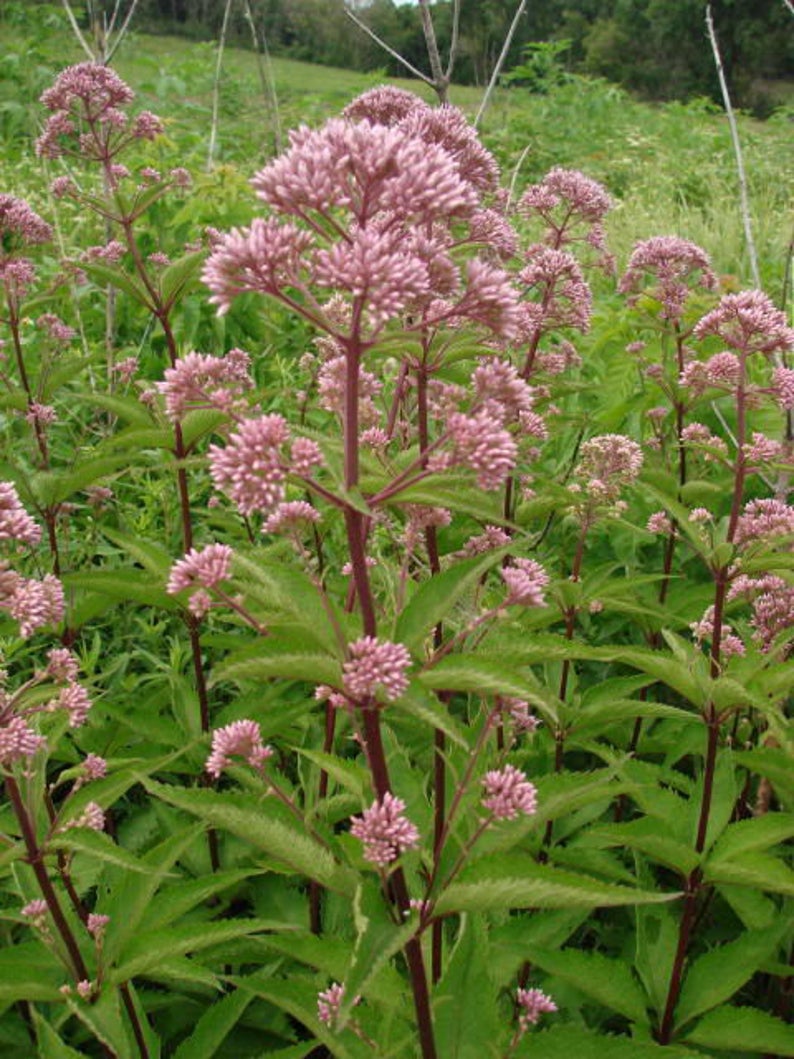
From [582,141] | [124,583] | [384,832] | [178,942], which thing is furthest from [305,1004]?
[582,141]

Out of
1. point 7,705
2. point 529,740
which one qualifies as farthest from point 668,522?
point 7,705

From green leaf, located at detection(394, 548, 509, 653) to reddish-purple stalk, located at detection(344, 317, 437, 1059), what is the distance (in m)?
0.08

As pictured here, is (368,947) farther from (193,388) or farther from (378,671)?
(193,388)

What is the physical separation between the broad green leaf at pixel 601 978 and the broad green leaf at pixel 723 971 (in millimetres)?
139

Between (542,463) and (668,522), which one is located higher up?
(668,522)

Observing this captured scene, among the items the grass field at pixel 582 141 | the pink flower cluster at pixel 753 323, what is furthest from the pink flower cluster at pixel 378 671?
the grass field at pixel 582 141

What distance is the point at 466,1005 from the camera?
6.05 ft

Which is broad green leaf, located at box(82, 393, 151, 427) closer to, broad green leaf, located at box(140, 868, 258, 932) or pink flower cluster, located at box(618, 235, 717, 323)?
broad green leaf, located at box(140, 868, 258, 932)

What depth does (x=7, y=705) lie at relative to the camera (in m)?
1.95

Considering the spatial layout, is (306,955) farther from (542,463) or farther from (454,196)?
(542,463)

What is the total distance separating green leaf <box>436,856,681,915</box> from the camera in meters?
1.50

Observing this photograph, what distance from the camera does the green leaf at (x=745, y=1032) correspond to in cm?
210

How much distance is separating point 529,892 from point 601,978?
0.85 m

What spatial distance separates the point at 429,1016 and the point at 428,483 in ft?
Answer: 3.36
